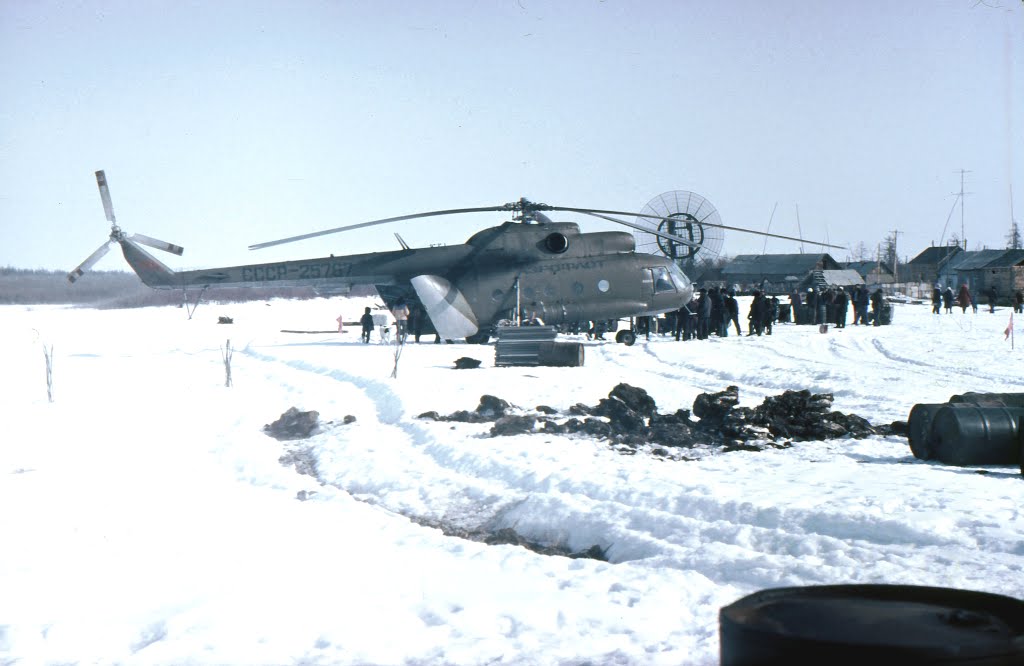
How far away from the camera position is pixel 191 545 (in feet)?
23.6

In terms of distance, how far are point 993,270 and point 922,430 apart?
3269 inches

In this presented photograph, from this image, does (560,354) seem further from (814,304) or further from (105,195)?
(814,304)

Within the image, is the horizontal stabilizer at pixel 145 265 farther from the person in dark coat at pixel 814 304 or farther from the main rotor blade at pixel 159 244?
the person in dark coat at pixel 814 304

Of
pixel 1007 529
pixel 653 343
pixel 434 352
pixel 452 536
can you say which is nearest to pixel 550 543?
pixel 452 536

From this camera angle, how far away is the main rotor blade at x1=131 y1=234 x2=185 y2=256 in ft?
82.4

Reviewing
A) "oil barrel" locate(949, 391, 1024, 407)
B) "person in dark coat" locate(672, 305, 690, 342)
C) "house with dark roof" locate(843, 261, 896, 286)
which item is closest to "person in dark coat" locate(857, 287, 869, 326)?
"person in dark coat" locate(672, 305, 690, 342)

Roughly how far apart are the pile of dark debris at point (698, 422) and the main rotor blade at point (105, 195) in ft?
54.2

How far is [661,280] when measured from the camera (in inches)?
985

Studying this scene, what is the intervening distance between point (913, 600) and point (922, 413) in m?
7.70

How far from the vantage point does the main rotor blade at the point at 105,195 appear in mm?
26078

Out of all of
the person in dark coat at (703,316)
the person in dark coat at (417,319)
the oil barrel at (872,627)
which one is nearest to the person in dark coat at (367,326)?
the person in dark coat at (417,319)

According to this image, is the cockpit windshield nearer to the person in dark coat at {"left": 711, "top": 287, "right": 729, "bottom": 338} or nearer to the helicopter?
the helicopter

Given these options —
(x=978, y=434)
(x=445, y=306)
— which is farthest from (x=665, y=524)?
(x=445, y=306)

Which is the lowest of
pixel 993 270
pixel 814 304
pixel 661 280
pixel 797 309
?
pixel 797 309
